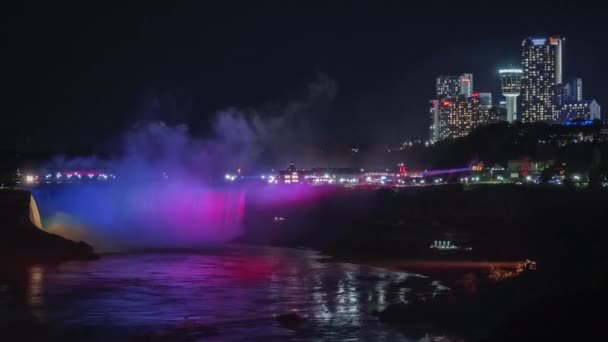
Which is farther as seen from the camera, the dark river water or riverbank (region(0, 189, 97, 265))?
riverbank (region(0, 189, 97, 265))

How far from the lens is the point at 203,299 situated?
38375mm

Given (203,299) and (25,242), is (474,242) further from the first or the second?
(25,242)

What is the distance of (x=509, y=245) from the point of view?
58.9 metres

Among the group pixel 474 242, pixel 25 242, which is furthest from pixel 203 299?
pixel 474 242

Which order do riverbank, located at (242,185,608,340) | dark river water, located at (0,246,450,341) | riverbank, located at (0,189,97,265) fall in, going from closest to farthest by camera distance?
riverbank, located at (242,185,608,340) → dark river water, located at (0,246,450,341) → riverbank, located at (0,189,97,265)

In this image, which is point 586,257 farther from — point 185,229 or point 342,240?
point 185,229

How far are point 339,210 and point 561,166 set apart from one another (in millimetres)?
41322

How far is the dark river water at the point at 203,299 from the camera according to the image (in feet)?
100.0

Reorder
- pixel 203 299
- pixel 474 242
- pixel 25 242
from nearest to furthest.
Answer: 1. pixel 203 299
2. pixel 25 242
3. pixel 474 242

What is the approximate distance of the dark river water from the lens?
100.0ft

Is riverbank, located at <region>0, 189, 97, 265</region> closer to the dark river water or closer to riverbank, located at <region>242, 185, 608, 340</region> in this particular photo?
the dark river water

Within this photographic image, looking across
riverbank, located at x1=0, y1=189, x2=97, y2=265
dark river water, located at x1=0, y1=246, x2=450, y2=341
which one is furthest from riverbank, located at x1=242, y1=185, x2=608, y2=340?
riverbank, located at x1=0, y1=189, x2=97, y2=265

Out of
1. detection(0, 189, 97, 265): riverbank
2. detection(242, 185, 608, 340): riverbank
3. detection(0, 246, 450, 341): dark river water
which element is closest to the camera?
detection(242, 185, 608, 340): riverbank

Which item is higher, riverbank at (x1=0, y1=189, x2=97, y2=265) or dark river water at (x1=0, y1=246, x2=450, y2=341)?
riverbank at (x1=0, y1=189, x2=97, y2=265)
